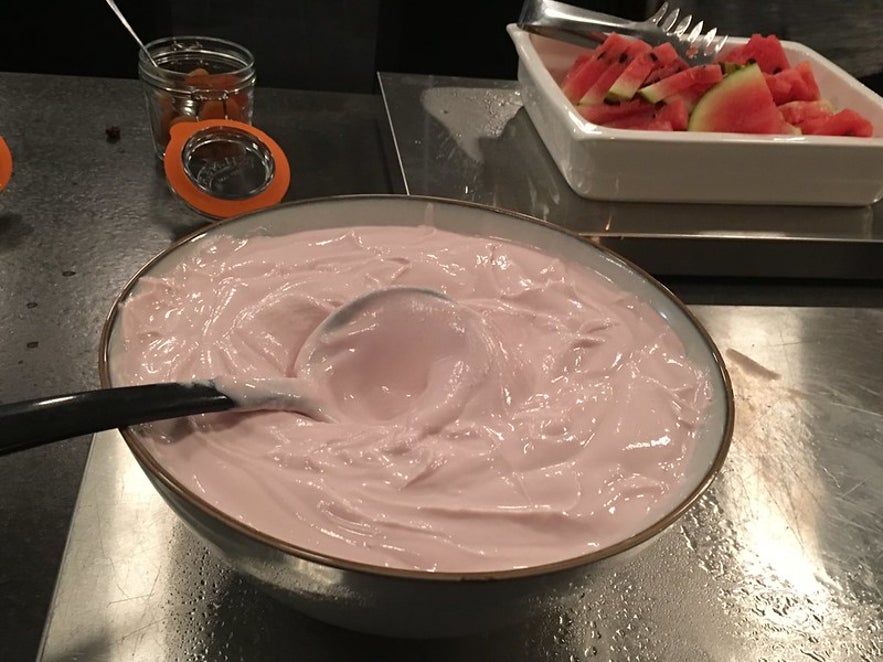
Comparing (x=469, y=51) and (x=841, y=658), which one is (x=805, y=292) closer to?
(x=841, y=658)

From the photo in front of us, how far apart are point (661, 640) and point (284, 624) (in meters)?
0.31

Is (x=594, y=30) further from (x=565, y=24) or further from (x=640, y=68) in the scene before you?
(x=640, y=68)

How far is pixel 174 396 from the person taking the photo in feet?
1.77

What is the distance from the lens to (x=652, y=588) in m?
Answer: 0.72

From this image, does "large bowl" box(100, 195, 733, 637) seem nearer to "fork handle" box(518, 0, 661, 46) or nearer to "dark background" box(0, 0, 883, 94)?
"fork handle" box(518, 0, 661, 46)

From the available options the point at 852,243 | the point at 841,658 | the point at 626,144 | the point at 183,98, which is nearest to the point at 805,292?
the point at 852,243

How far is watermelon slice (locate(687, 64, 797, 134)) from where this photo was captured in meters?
1.32

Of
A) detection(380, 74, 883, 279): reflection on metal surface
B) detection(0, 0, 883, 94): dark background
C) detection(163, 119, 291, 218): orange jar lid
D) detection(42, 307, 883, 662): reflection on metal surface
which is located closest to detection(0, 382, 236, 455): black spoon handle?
detection(42, 307, 883, 662): reflection on metal surface

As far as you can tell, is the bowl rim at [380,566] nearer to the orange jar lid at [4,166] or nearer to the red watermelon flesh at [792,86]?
the orange jar lid at [4,166]

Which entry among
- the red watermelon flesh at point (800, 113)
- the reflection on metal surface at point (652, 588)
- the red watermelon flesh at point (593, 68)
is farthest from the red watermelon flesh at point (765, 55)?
the reflection on metal surface at point (652, 588)

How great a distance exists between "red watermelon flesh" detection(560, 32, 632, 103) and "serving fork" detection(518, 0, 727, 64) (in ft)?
0.20

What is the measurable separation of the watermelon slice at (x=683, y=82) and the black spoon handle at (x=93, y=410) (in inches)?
40.5

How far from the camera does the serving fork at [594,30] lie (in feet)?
4.91

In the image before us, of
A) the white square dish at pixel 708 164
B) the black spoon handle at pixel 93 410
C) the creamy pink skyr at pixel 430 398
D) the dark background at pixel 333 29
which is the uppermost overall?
the black spoon handle at pixel 93 410
